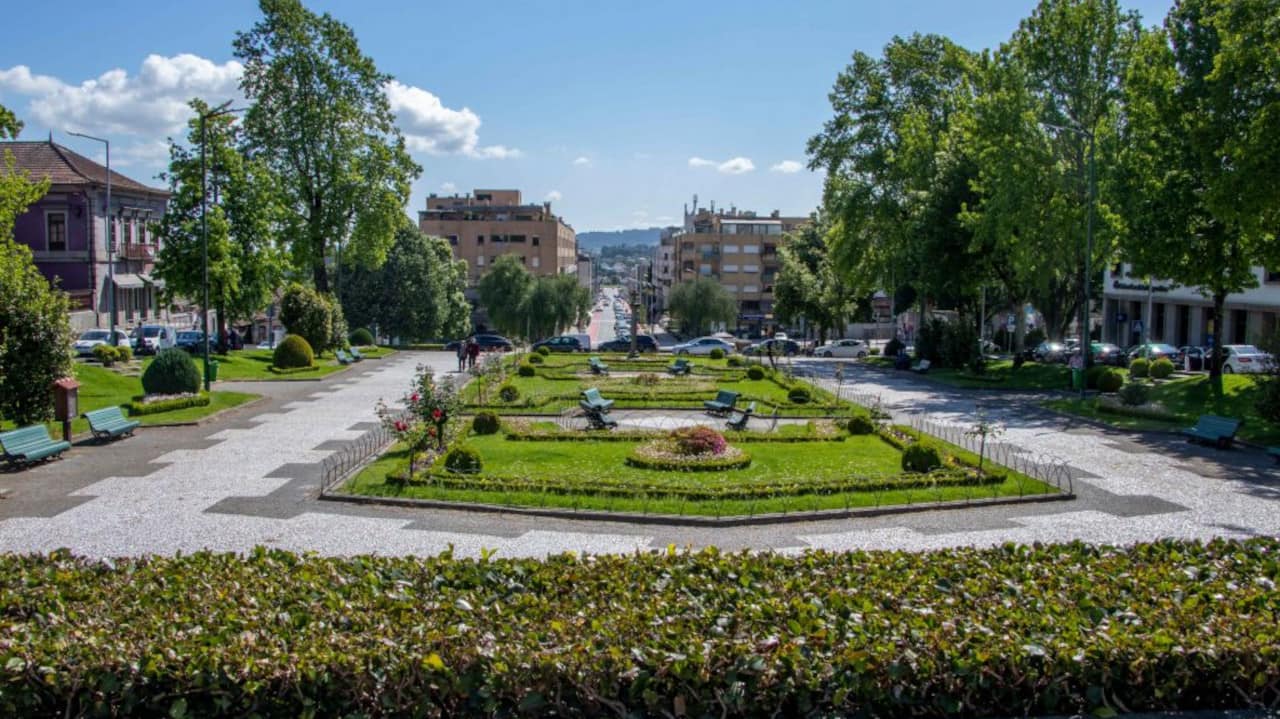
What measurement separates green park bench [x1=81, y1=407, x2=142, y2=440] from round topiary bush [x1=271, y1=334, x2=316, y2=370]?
1829cm

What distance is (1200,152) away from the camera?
30.3 metres

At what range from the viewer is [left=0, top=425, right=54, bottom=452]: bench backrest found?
21.0 metres

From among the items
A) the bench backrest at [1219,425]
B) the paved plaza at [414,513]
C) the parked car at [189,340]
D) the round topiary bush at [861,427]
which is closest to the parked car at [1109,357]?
the bench backrest at [1219,425]

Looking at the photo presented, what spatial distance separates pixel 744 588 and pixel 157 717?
5071mm

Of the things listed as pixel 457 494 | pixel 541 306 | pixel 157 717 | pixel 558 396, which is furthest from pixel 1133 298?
pixel 157 717

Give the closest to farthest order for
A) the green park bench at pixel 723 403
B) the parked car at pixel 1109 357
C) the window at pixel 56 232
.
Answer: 1. the green park bench at pixel 723 403
2. the parked car at pixel 1109 357
3. the window at pixel 56 232

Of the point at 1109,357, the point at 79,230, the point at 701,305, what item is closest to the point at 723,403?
the point at 1109,357

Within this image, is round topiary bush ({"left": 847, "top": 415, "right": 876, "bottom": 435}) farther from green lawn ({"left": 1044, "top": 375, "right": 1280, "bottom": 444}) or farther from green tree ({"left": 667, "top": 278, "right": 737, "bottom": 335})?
green tree ({"left": 667, "top": 278, "right": 737, "bottom": 335})

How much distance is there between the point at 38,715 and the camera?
8203 millimetres

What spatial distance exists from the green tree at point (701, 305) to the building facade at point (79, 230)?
4208cm

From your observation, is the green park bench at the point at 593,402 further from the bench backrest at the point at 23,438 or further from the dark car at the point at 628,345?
the dark car at the point at 628,345

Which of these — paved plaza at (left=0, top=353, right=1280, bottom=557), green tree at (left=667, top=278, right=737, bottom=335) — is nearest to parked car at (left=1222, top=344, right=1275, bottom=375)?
paved plaza at (left=0, top=353, right=1280, bottom=557)

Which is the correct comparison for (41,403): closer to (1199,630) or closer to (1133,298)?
(1199,630)

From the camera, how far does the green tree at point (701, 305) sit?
88.1 m
